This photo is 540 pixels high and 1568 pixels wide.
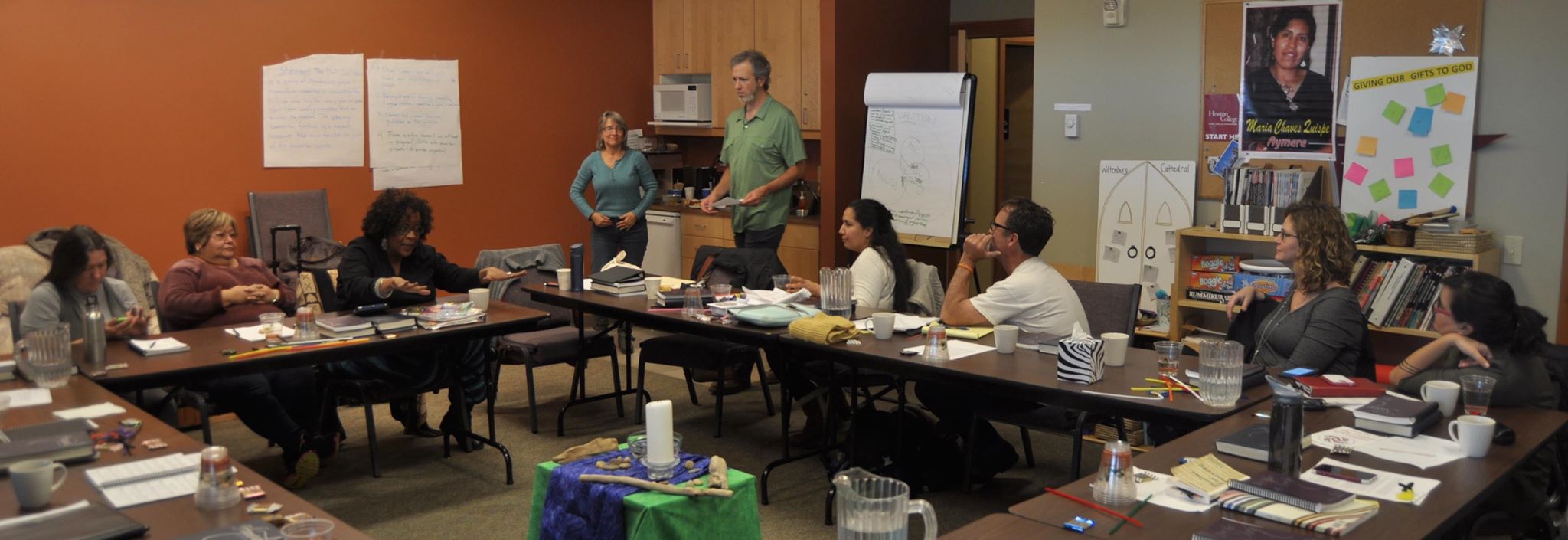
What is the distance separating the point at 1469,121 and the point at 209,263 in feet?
16.3

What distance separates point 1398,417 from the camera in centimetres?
292

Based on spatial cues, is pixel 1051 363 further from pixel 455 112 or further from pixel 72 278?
pixel 455 112

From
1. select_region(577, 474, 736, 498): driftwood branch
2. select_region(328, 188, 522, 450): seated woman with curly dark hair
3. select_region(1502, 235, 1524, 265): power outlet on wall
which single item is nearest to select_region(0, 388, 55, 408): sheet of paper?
select_region(328, 188, 522, 450): seated woman with curly dark hair

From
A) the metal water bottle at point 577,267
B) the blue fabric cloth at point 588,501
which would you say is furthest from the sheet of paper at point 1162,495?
the metal water bottle at point 577,267

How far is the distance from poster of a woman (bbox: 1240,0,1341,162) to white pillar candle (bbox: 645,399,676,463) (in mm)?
3682

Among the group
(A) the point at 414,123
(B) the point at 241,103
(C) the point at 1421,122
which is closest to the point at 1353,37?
(C) the point at 1421,122

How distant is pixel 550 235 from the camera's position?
8375 mm

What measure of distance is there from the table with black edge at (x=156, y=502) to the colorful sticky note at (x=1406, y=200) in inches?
169

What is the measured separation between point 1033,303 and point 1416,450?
1.54 meters

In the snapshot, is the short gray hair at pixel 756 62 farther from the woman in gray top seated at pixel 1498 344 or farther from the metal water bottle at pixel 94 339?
the woman in gray top seated at pixel 1498 344

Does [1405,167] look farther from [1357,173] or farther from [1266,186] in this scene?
[1266,186]

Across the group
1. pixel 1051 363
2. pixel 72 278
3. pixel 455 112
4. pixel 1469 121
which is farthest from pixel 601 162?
pixel 1469 121

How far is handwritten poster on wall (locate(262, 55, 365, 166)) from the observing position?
6.94m

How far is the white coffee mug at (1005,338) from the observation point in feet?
12.7
